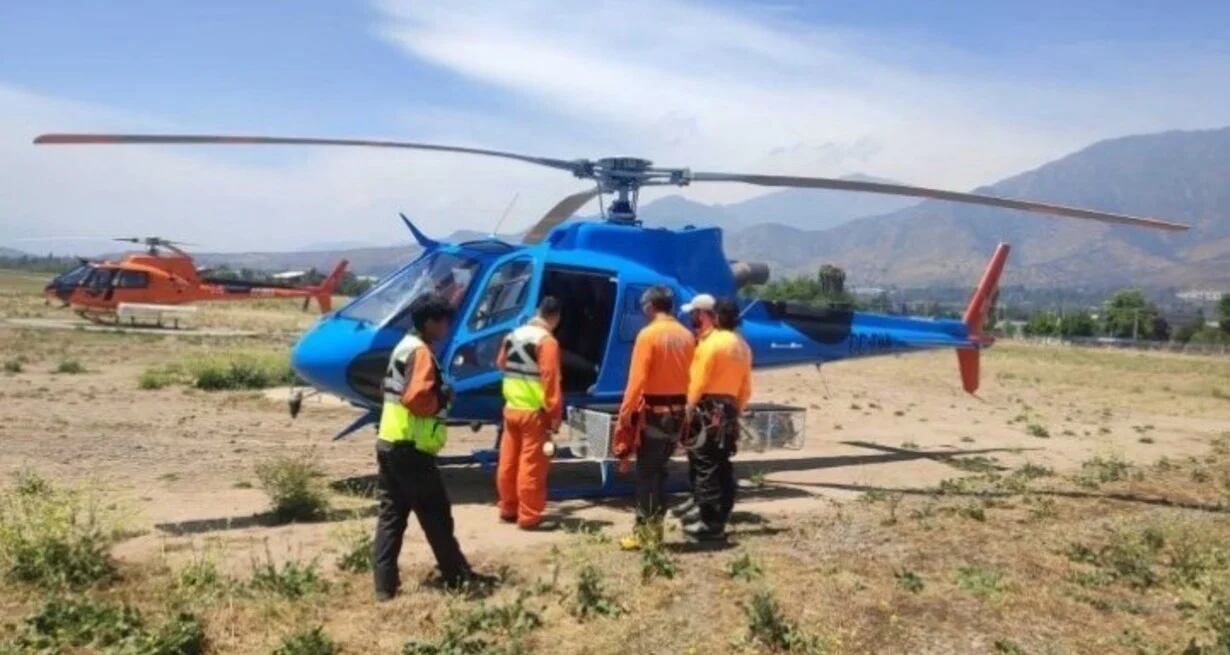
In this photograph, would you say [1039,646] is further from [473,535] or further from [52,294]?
[52,294]

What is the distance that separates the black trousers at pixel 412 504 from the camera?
21.4ft

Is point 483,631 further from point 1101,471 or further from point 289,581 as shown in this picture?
point 1101,471

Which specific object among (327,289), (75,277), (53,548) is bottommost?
(53,548)

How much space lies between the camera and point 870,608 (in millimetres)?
6309

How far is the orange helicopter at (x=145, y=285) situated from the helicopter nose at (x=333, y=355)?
25887 mm

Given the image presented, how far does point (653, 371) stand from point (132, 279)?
33408 mm

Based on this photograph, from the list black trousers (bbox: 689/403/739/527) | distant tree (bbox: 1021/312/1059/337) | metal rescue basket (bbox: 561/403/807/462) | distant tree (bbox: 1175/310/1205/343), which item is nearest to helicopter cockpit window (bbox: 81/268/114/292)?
metal rescue basket (bbox: 561/403/807/462)

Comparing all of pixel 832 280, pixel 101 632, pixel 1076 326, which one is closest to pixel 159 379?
A: pixel 101 632

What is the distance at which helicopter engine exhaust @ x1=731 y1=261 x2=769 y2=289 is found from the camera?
12.2m

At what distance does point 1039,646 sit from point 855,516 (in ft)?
11.0

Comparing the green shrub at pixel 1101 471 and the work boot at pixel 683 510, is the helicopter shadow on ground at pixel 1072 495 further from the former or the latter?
the work boot at pixel 683 510

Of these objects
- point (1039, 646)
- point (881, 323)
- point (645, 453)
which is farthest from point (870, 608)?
point (881, 323)

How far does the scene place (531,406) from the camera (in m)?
8.47

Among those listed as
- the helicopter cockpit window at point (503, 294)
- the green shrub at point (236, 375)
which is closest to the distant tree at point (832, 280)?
the green shrub at point (236, 375)
